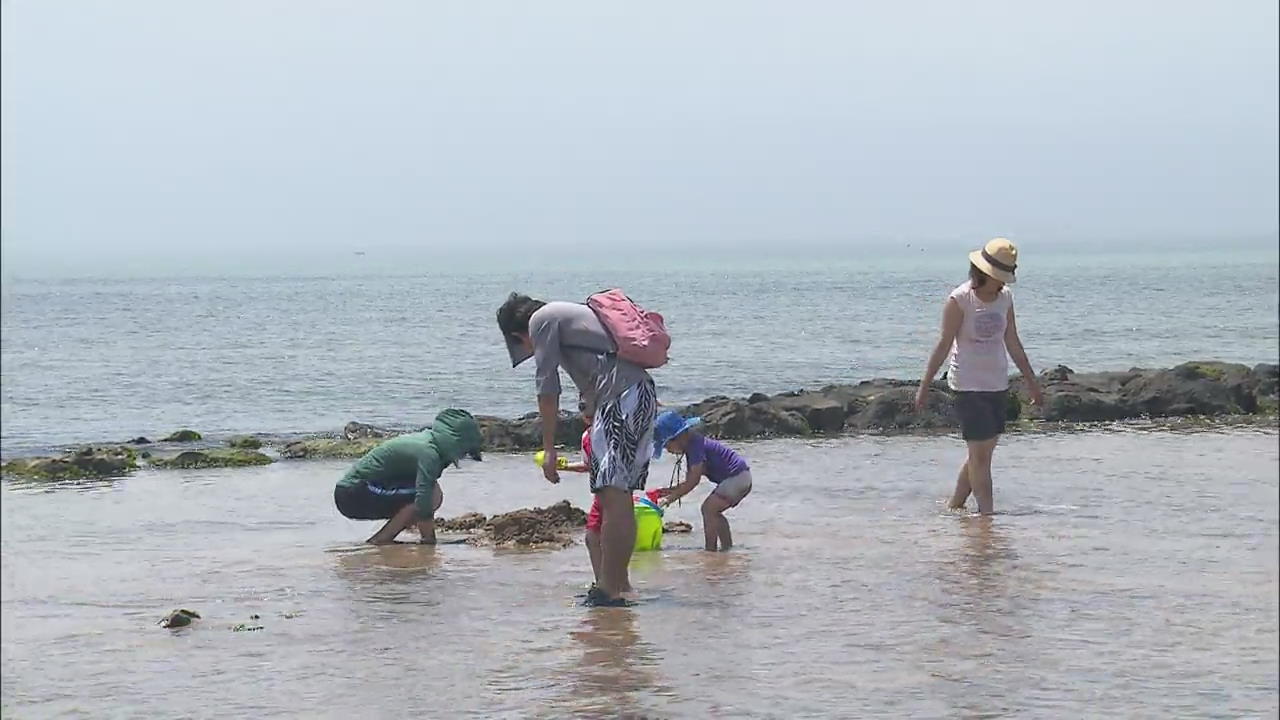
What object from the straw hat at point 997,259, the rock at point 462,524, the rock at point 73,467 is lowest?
the rock at point 73,467

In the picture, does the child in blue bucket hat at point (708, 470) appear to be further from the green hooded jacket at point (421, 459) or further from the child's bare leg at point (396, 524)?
the child's bare leg at point (396, 524)

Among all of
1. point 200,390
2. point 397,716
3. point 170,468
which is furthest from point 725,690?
point 200,390

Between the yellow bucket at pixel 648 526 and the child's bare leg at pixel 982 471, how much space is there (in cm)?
219

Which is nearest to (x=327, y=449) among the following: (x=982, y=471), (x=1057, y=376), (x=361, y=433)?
(x=361, y=433)

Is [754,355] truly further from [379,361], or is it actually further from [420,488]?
[420,488]

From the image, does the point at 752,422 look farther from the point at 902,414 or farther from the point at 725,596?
the point at 725,596

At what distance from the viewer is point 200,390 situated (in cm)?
3106

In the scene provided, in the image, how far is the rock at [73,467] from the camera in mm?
15312

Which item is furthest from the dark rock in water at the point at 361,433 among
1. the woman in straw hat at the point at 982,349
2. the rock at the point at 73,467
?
the woman in straw hat at the point at 982,349

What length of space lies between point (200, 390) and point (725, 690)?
26034 mm

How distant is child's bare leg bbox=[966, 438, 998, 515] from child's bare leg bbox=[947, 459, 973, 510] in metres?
0.11

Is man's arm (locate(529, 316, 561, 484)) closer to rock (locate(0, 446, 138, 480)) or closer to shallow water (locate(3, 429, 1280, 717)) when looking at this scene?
shallow water (locate(3, 429, 1280, 717))

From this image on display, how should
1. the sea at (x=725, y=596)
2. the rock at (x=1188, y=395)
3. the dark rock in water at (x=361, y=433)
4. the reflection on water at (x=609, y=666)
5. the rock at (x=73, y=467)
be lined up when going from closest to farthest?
the reflection on water at (x=609, y=666), the sea at (x=725, y=596), the rock at (x=73, y=467), the rock at (x=1188, y=395), the dark rock in water at (x=361, y=433)

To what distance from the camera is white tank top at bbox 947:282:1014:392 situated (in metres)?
10.6
